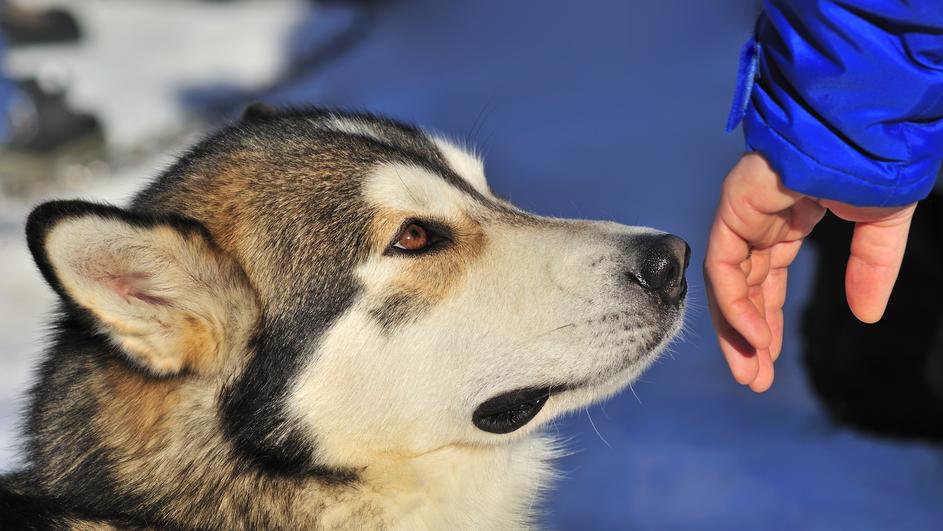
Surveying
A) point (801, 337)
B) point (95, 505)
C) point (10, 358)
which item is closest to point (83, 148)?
point (10, 358)

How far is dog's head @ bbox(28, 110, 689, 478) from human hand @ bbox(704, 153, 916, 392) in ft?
0.56

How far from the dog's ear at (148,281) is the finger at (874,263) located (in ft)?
4.52

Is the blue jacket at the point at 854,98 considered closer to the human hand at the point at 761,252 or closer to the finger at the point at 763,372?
the human hand at the point at 761,252

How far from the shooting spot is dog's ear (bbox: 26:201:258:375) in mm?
1973

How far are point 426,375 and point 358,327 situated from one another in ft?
0.64

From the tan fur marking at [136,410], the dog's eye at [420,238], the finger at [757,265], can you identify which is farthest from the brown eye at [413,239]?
the finger at [757,265]

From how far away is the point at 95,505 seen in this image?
7.11 ft

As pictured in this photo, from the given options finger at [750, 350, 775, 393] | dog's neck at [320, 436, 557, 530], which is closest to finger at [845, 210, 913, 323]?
finger at [750, 350, 775, 393]

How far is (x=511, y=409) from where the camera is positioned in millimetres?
2352

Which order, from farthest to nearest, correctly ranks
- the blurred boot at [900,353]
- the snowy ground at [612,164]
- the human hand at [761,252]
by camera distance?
the blurred boot at [900,353] < the snowy ground at [612,164] < the human hand at [761,252]

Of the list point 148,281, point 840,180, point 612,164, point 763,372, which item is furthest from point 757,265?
point 612,164

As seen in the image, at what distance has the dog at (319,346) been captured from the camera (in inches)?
85.6

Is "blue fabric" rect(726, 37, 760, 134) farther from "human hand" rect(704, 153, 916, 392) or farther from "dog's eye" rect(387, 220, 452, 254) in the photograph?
"dog's eye" rect(387, 220, 452, 254)

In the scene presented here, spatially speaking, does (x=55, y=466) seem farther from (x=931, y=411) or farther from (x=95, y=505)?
(x=931, y=411)
